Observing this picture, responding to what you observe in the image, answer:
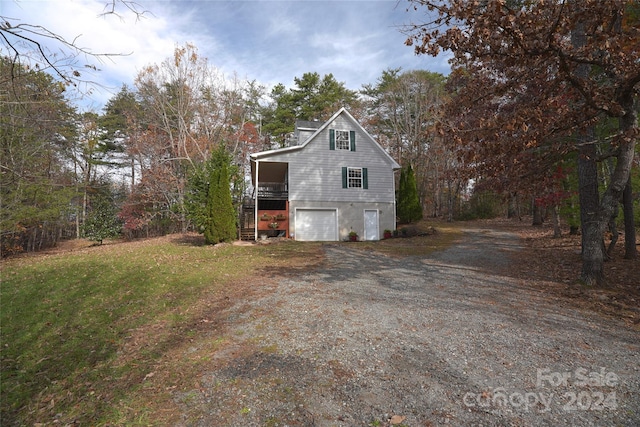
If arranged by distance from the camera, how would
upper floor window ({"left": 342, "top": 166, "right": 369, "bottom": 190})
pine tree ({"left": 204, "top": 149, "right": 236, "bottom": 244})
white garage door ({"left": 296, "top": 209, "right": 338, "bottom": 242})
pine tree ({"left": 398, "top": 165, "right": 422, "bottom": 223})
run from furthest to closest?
1. pine tree ({"left": 398, "top": 165, "right": 422, "bottom": 223})
2. upper floor window ({"left": 342, "top": 166, "right": 369, "bottom": 190})
3. white garage door ({"left": 296, "top": 209, "right": 338, "bottom": 242})
4. pine tree ({"left": 204, "top": 149, "right": 236, "bottom": 244})

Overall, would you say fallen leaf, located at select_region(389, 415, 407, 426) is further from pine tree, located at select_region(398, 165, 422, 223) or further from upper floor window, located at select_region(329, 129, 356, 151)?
pine tree, located at select_region(398, 165, 422, 223)

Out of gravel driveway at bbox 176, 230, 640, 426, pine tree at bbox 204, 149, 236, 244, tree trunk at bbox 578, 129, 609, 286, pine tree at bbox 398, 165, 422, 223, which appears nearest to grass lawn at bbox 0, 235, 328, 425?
gravel driveway at bbox 176, 230, 640, 426

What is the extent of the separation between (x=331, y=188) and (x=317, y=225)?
233 centimetres

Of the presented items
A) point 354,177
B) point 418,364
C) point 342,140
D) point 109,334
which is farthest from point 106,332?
point 342,140

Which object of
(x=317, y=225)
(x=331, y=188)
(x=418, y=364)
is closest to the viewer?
(x=418, y=364)

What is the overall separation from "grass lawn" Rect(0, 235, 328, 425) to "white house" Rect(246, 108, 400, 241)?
6812 mm

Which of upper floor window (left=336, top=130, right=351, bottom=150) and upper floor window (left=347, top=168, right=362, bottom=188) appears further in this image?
upper floor window (left=336, top=130, right=351, bottom=150)

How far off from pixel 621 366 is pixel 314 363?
3602 mm

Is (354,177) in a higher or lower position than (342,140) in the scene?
lower

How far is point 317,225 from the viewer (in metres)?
16.9

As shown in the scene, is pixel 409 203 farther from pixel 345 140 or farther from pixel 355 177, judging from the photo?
pixel 345 140

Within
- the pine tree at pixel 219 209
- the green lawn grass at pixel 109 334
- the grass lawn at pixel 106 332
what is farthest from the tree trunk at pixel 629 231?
the pine tree at pixel 219 209

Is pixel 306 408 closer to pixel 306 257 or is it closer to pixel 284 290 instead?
pixel 284 290

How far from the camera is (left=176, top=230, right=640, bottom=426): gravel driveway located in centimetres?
264
